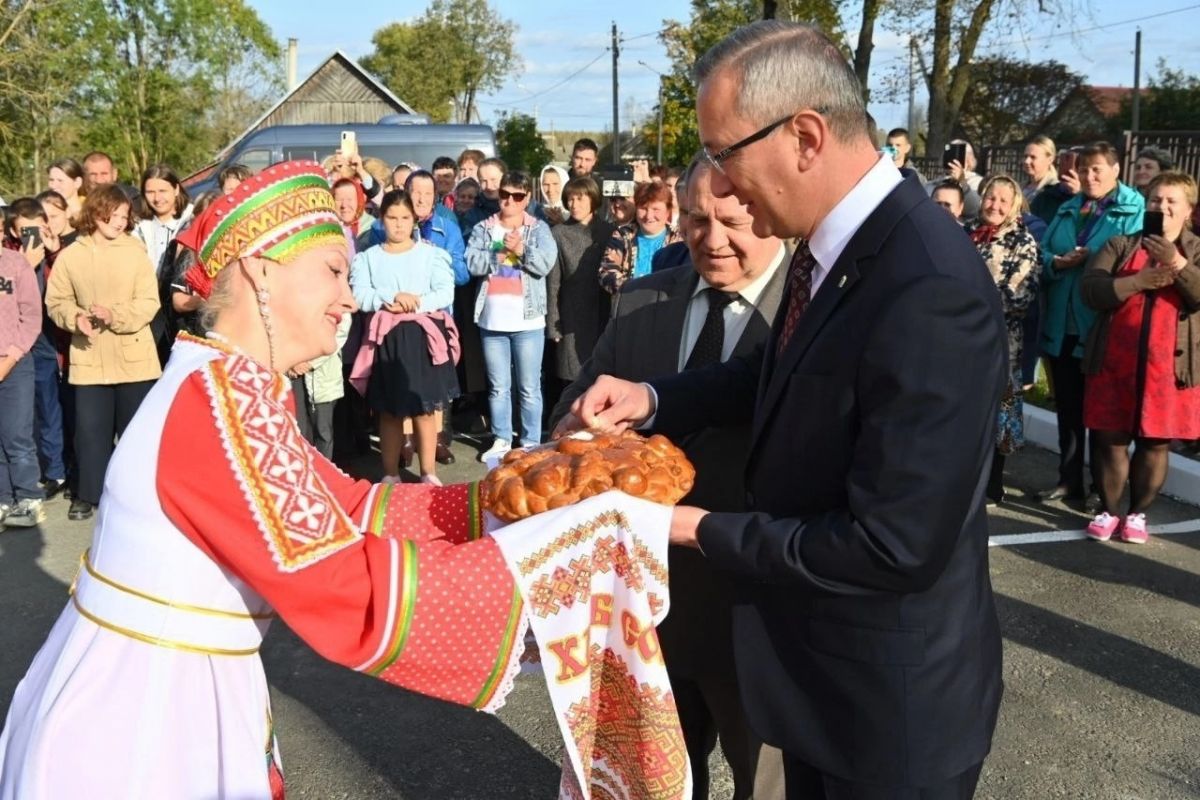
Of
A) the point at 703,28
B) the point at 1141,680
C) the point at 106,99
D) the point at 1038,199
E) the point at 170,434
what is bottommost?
the point at 1141,680

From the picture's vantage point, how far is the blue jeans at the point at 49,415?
7.58 meters

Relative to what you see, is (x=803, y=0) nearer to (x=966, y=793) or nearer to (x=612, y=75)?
(x=966, y=793)

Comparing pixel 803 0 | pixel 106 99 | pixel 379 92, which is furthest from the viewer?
pixel 379 92

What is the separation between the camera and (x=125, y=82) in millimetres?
37969

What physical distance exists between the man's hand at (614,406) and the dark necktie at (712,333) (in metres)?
0.38

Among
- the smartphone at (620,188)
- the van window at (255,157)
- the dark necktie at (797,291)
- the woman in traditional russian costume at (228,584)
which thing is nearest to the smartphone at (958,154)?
the smartphone at (620,188)

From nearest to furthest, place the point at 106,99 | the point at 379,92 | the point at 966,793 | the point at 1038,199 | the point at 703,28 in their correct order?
the point at 966,793, the point at 1038,199, the point at 106,99, the point at 703,28, the point at 379,92

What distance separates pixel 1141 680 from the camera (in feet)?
15.1

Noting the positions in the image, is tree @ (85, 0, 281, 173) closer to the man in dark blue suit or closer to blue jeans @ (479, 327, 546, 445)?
blue jeans @ (479, 327, 546, 445)

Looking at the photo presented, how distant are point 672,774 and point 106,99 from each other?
129ft

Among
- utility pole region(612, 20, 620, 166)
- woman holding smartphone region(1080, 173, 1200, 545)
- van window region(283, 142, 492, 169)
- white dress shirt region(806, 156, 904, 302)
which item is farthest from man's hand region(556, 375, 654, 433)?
utility pole region(612, 20, 620, 166)

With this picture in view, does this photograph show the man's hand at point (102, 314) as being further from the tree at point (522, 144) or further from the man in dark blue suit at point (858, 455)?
the tree at point (522, 144)

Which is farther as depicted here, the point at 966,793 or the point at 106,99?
the point at 106,99

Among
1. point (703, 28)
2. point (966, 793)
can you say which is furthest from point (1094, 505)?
point (703, 28)
